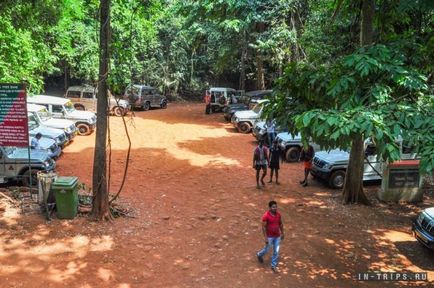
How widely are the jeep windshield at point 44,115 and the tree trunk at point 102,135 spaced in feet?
33.2

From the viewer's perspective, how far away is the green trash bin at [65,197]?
398 inches

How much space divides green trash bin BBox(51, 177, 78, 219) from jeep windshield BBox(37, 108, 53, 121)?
10035 mm

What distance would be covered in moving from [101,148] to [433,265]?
772 centimetres

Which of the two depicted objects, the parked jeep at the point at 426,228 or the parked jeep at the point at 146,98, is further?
the parked jeep at the point at 146,98

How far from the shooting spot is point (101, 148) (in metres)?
10.5

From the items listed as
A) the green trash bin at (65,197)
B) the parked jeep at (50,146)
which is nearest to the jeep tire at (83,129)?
the parked jeep at (50,146)

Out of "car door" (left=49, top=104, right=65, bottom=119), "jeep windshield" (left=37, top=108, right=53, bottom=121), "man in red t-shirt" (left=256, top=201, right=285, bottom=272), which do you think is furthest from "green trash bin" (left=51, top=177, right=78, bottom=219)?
"car door" (left=49, top=104, right=65, bottom=119)

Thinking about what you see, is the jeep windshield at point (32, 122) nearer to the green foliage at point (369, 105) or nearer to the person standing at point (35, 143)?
the person standing at point (35, 143)

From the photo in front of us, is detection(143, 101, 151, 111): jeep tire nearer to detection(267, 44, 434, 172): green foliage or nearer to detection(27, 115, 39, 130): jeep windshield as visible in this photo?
detection(27, 115, 39, 130): jeep windshield

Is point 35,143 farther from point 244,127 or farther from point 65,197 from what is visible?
point 244,127

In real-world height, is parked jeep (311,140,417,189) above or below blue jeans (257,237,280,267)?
above

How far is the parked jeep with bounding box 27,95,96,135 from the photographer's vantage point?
21375 millimetres

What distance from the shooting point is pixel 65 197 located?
10.2 metres

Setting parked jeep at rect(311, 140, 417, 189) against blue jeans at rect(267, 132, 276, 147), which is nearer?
parked jeep at rect(311, 140, 417, 189)
